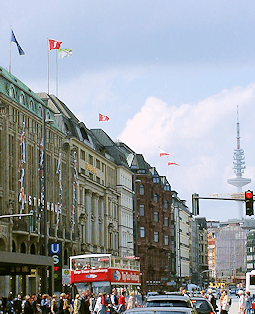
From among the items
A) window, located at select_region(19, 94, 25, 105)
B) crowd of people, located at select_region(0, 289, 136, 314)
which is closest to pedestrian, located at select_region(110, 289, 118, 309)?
crowd of people, located at select_region(0, 289, 136, 314)

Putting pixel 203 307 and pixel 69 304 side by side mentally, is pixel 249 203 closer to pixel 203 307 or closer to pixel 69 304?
pixel 203 307

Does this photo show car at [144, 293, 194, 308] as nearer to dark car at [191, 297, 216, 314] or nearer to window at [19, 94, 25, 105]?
dark car at [191, 297, 216, 314]

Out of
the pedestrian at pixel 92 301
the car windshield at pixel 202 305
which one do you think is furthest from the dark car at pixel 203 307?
the pedestrian at pixel 92 301

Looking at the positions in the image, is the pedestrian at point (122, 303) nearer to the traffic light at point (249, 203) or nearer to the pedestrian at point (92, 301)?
the pedestrian at point (92, 301)

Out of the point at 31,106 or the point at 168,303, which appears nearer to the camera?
the point at 168,303

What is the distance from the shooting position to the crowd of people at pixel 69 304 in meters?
34.6

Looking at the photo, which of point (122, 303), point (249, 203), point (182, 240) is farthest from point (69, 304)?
point (182, 240)

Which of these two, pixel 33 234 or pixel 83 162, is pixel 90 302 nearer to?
pixel 33 234

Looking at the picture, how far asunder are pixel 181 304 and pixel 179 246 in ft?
488

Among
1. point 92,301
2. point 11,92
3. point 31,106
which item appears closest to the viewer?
point 92,301

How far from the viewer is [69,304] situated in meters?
33.7

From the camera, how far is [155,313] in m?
17.0

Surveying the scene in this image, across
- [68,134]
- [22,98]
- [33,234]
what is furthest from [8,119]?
[68,134]

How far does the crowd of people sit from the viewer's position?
1362 inches
